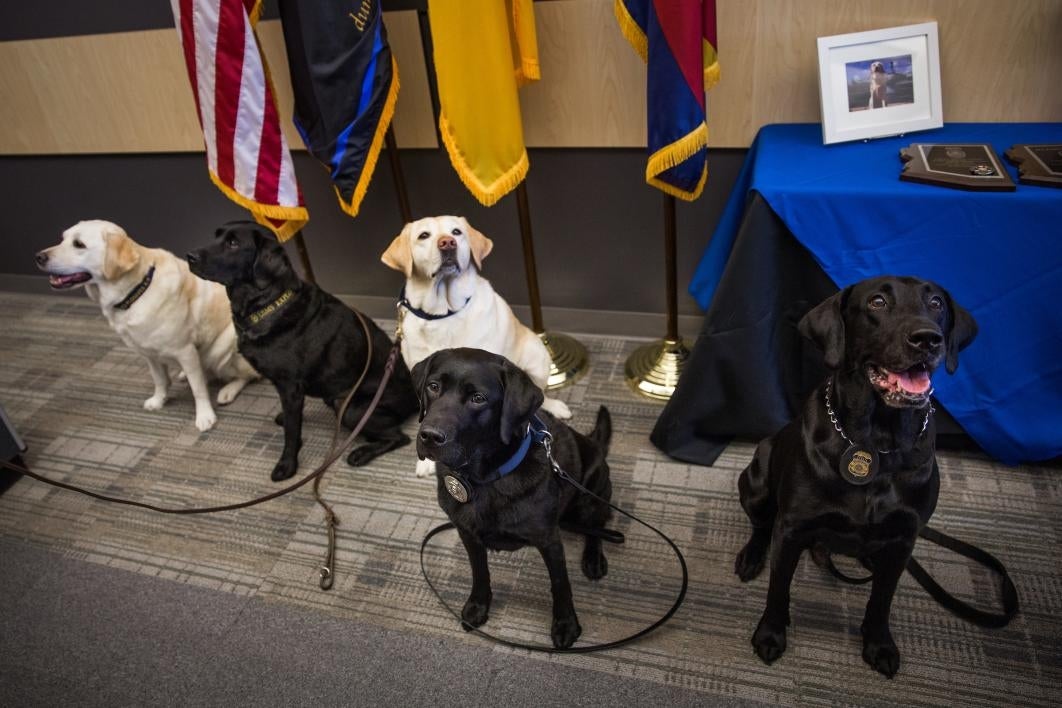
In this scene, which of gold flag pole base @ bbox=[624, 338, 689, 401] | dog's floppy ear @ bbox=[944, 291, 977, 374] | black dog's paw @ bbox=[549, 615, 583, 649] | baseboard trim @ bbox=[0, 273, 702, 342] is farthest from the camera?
baseboard trim @ bbox=[0, 273, 702, 342]

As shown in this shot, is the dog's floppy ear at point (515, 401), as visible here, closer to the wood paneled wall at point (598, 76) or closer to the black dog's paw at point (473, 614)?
the black dog's paw at point (473, 614)

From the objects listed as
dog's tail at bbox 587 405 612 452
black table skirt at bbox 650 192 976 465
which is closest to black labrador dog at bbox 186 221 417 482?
dog's tail at bbox 587 405 612 452

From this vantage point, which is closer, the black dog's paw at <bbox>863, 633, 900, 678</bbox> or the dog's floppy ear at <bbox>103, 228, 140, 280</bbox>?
the black dog's paw at <bbox>863, 633, 900, 678</bbox>

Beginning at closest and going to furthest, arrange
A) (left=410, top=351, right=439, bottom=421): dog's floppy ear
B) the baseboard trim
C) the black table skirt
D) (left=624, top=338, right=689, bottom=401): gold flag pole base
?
1. (left=410, top=351, right=439, bottom=421): dog's floppy ear
2. the black table skirt
3. (left=624, top=338, right=689, bottom=401): gold flag pole base
4. the baseboard trim

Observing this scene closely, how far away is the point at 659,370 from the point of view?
271cm

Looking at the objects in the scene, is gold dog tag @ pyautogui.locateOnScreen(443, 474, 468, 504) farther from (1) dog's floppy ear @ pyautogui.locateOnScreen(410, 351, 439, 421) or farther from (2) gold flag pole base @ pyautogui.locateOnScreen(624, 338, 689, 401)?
(2) gold flag pole base @ pyautogui.locateOnScreen(624, 338, 689, 401)

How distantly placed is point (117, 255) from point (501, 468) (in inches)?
66.5

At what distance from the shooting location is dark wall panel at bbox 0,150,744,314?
8.96ft

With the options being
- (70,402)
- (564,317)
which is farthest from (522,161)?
(70,402)

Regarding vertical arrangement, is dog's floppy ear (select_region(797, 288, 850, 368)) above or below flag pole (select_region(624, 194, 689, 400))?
above

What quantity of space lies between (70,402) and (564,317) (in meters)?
2.13

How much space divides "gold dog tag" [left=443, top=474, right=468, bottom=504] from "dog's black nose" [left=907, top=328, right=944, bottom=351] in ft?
3.06

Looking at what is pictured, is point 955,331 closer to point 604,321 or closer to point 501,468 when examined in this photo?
point 501,468

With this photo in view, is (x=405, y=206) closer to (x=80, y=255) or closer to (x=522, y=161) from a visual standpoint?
(x=522, y=161)
